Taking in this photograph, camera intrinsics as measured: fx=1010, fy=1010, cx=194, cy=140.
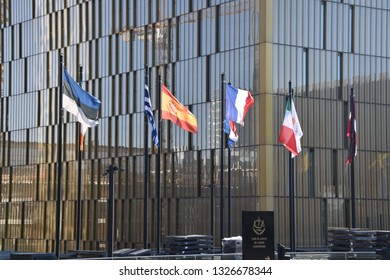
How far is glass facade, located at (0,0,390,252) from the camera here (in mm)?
58375

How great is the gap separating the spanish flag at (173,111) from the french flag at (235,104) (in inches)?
163

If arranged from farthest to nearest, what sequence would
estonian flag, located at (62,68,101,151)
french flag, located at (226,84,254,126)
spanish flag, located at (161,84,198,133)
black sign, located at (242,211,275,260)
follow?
french flag, located at (226,84,254,126), spanish flag, located at (161,84,198,133), estonian flag, located at (62,68,101,151), black sign, located at (242,211,275,260)

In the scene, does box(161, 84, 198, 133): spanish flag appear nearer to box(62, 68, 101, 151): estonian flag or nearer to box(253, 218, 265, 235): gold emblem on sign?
box(62, 68, 101, 151): estonian flag

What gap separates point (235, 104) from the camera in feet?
155

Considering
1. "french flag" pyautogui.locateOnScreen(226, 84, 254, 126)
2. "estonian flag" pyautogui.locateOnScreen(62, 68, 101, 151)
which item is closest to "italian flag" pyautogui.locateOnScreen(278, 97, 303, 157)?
"french flag" pyautogui.locateOnScreen(226, 84, 254, 126)

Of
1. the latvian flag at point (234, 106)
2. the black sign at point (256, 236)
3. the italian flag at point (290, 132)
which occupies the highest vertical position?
the latvian flag at point (234, 106)

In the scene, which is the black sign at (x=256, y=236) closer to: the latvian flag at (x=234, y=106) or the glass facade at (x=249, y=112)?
the latvian flag at (x=234, y=106)

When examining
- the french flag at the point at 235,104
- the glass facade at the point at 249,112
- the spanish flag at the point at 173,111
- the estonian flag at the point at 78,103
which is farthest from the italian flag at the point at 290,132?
the estonian flag at the point at 78,103

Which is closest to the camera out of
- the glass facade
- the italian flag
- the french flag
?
the italian flag

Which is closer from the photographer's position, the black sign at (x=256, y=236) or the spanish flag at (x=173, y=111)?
the black sign at (x=256, y=236)

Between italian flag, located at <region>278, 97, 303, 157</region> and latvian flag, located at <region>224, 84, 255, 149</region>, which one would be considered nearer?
italian flag, located at <region>278, 97, 303, 157</region>

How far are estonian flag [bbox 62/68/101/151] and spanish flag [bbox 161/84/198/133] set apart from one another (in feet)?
14.2

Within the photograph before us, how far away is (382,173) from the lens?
6209cm

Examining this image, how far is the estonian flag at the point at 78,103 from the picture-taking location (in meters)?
39.1
